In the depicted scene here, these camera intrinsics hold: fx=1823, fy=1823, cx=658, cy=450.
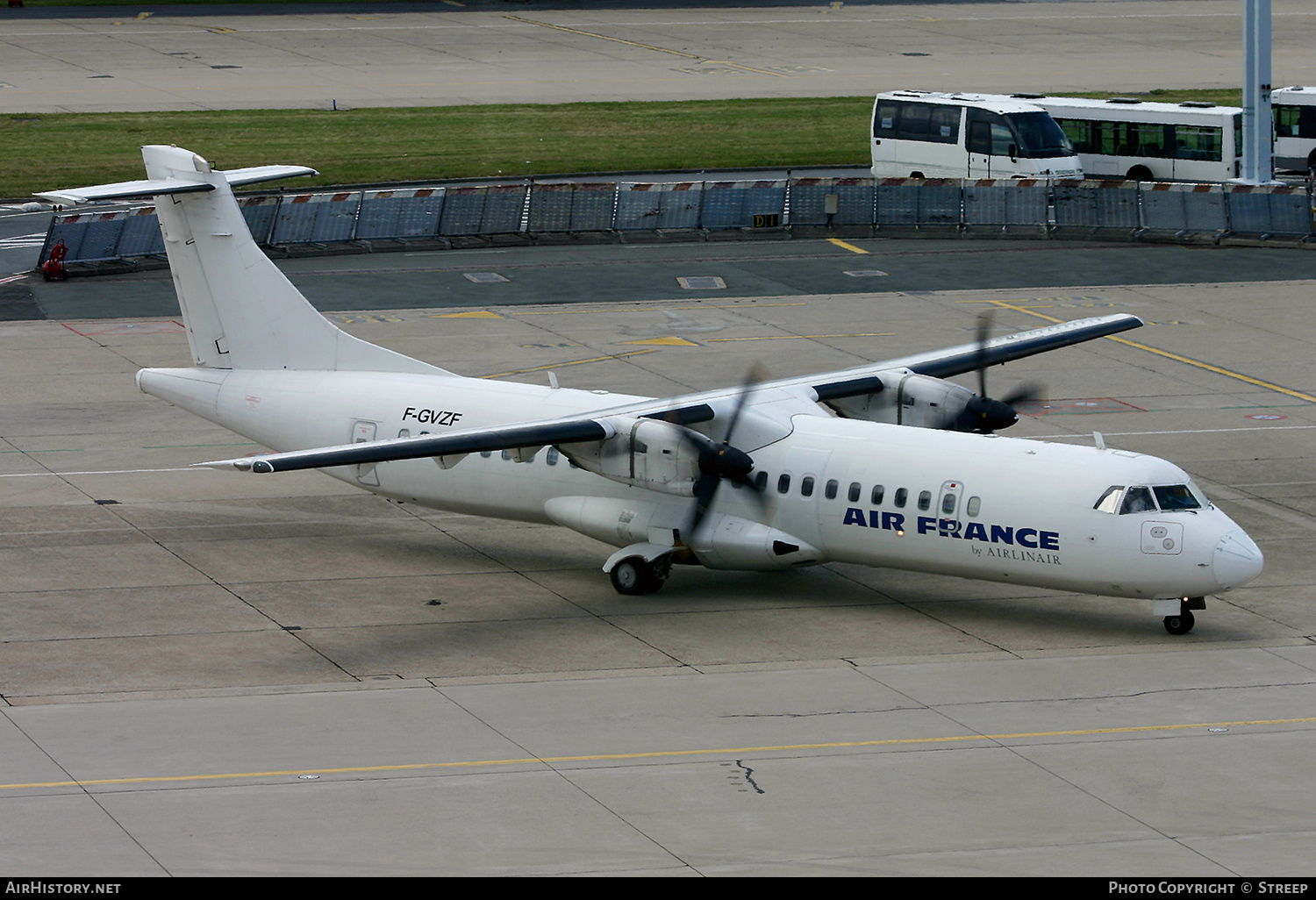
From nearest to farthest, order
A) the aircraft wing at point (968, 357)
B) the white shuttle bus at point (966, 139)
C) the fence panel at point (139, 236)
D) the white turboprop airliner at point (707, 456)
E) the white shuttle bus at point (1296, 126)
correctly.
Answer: the white turboprop airliner at point (707, 456) < the aircraft wing at point (968, 357) < the fence panel at point (139, 236) < the white shuttle bus at point (966, 139) < the white shuttle bus at point (1296, 126)

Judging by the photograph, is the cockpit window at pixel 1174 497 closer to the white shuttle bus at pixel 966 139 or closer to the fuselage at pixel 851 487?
the fuselage at pixel 851 487

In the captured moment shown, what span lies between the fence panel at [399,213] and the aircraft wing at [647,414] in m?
30.3

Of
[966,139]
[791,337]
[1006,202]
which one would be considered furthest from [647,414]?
[966,139]

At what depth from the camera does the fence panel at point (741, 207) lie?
61344 mm

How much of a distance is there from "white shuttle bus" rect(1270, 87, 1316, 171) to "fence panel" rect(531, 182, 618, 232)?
27339 mm

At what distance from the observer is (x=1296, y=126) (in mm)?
70625

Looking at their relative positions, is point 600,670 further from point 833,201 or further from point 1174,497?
point 833,201

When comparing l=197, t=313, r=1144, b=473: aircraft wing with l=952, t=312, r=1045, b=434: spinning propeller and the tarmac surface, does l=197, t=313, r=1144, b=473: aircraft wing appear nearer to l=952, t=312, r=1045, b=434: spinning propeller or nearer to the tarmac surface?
l=952, t=312, r=1045, b=434: spinning propeller

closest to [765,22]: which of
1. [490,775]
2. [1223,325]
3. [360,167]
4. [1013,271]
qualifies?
[360,167]

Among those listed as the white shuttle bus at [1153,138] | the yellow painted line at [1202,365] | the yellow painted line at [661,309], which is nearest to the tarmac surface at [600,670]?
the yellow painted line at [1202,365]

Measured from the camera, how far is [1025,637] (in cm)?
2623

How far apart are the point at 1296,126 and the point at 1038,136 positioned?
528 inches

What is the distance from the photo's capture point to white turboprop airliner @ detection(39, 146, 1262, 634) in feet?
84.4

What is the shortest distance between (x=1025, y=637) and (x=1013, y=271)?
3081 cm
